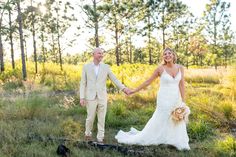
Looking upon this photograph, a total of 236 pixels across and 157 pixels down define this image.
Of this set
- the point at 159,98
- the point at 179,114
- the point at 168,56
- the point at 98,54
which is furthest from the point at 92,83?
the point at 179,114

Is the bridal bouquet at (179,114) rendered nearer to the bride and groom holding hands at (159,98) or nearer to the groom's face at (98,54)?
the bride and groom holding hands at (159,98)

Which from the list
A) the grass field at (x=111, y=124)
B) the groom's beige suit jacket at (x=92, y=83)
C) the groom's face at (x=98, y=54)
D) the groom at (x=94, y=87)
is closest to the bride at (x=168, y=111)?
the grass field at (x=111, y=124)

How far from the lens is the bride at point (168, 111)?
24.1 ft

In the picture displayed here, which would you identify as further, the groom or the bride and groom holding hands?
the groom

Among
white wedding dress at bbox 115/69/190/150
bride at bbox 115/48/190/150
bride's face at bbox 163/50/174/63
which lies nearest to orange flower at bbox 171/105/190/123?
bride at bbox 115/48/190/150

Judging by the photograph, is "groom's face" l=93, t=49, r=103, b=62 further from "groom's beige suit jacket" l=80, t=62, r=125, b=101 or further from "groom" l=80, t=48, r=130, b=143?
"groom's beige suit jacket" l=80, t=62, r=125, b=101

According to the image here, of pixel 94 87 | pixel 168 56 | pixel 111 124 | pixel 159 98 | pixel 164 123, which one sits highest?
pixel 168 56

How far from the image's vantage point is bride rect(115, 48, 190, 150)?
24.1ft

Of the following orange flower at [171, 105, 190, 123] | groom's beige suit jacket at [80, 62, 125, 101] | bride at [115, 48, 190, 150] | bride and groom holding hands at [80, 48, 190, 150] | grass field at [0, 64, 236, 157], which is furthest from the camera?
groom's beige suit jacket at [80, 62, 125, 101]

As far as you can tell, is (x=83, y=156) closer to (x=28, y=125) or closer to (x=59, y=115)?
(x=28, y=125)

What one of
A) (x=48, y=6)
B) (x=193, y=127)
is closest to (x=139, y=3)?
(x=48, y=6)

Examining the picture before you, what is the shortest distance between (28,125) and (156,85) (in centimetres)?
561

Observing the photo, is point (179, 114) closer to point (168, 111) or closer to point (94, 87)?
point (168, 111)

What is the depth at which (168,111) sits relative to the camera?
754 cm
